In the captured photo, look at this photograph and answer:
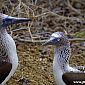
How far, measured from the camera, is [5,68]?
17.8ft

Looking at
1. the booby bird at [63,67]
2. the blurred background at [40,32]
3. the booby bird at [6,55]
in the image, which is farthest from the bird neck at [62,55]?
the blurred background at [40,32]

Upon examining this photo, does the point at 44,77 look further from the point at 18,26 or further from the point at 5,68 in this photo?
the point at 18,26

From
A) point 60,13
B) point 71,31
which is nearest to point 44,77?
point 71,31

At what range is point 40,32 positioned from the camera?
8.12m

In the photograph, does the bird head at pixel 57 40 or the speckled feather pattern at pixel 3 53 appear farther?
the speckled feather pattern at pixel 3 53

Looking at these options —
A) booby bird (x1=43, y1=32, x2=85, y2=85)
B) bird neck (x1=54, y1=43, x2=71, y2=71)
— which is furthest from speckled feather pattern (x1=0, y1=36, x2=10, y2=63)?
bird neck (x1=54, y1=43, x2=71, y2=71)

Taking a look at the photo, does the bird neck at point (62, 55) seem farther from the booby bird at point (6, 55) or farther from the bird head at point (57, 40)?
the booby bird at point (6, 55)

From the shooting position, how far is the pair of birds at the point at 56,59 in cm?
528

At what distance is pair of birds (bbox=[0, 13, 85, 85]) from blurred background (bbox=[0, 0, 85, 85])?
74 cm

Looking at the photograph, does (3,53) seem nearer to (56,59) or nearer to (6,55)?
(6,55)

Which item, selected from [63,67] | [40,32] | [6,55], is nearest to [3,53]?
[6,55]

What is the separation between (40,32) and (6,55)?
2.60 metres

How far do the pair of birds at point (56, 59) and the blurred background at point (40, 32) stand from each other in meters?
0.74

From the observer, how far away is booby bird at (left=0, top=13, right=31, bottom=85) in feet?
17.8
